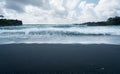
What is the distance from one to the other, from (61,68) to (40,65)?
2.46 feet

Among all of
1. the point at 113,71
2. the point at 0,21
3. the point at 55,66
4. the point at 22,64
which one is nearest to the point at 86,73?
the point at 113,71

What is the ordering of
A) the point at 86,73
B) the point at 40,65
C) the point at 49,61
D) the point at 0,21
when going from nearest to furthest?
1. the point at 86,73
2. the point at 40,65
3. the point at 49,61
4. the point at 0,21

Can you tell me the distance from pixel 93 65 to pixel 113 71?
2.58 ft

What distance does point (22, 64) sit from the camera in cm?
570

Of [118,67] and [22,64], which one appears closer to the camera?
[118,67]

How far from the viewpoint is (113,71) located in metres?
4.87

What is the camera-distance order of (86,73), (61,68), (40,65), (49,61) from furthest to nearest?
(49,61) → (40,65) → (61,68) → (86,73)

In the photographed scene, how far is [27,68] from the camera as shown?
5230 millimetres

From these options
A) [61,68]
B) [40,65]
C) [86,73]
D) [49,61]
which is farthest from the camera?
[49,61]

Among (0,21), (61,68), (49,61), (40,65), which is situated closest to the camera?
(61,68)

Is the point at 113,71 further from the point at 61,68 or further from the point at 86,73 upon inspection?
the point at 61,68

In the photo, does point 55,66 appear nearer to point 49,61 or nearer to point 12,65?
point 49,61

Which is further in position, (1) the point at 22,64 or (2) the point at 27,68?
(1) the point at 22,64

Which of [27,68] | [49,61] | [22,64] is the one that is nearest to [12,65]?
[22,64]
